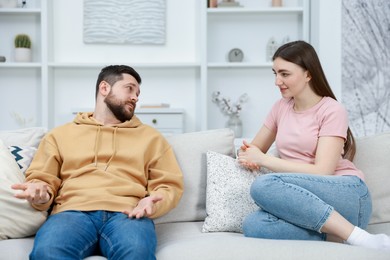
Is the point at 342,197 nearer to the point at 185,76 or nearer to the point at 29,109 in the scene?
the point at 185,76

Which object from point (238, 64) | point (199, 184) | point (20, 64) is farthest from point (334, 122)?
point (20, 64)

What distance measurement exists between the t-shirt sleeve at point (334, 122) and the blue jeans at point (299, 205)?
0.58 feet

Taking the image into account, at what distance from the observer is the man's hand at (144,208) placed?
1.86m

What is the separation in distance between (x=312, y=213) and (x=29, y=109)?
342 cm

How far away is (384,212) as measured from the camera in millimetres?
2213

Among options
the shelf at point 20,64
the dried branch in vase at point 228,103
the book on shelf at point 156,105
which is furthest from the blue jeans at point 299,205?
the shelf at point 20,64

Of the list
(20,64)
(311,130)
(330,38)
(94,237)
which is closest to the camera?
(94,237)

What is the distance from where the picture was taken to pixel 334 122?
81.5 inches

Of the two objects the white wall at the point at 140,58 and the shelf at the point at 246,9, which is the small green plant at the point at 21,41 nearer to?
the white wall at the point at 140,58

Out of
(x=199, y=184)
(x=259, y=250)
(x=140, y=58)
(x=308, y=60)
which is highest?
(x=140, y=58)

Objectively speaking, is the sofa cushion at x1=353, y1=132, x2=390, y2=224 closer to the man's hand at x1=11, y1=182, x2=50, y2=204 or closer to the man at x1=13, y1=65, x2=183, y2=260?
the man at x1=13, y1=65, x2=183, y2=260

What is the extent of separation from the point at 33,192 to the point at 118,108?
20.1 inches

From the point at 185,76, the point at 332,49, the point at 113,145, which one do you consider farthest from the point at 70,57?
the point at 113,145

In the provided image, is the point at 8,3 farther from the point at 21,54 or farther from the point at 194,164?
the point at 194,164
